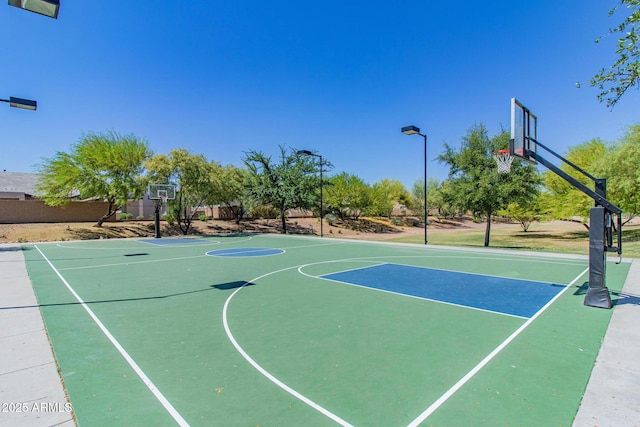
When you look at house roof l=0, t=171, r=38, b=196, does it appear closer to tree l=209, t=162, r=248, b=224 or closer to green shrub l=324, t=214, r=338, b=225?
tree l=209, t=162, r=248, b=224

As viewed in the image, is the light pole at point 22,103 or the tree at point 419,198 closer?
the light pole at point 22,103

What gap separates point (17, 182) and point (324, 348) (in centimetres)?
4607

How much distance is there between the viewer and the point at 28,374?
154 inches

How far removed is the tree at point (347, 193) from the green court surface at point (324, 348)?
2838 centimetres

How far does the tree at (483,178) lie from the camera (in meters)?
18.6

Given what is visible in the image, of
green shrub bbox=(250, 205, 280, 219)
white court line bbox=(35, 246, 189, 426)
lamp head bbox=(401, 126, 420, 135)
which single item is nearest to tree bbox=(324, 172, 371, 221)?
green shrub bbox=(250, 205, 280, 219)

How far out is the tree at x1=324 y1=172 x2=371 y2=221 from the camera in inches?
1498

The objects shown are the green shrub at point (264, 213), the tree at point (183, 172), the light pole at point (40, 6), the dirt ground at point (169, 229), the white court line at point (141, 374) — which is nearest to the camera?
the white court line at point (141, 374)

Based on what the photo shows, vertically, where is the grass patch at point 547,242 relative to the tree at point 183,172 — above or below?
below

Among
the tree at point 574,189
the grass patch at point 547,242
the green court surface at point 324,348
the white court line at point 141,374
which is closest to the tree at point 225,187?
the grass patch at point 547,242

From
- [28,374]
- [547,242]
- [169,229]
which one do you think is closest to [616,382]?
[28,374]

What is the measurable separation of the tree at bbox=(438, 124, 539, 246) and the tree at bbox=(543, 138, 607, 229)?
691 centimetres

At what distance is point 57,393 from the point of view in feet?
11.5

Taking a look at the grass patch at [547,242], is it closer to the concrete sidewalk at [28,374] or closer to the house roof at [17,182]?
the concrete sidewalk at [28,374]
